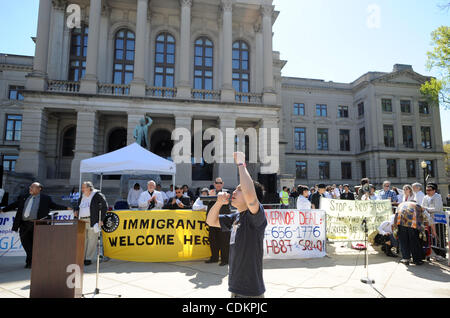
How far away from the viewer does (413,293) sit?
4.71 m

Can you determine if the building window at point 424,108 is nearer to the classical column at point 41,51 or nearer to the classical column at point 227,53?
the classical column at point 227,53

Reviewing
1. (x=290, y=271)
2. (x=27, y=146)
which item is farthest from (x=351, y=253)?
(x=27, y=146)

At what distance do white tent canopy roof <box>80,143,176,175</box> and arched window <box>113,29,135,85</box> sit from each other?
1835cm

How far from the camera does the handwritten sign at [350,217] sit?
8188 millimetres

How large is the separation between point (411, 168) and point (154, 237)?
46.0 metres

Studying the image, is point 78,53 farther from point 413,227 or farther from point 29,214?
point 413,227

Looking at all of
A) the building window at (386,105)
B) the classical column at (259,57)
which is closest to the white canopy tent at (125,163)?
the classical column at (259,57)

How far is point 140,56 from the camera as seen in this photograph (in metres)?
23.0

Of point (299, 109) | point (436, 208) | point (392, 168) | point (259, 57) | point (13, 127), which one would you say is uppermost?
point (259, 57)

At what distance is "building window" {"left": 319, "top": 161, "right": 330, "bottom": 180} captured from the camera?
42.2 meters

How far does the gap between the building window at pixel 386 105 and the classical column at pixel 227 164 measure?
99.8 ft

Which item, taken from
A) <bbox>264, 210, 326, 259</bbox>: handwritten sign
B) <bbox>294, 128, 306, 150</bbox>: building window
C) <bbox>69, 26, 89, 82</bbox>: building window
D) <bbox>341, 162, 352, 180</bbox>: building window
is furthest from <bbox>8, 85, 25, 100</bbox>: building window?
<bbox>341, 162, 352, 180</bbox>: building window

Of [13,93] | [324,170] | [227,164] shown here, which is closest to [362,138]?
[324,170]

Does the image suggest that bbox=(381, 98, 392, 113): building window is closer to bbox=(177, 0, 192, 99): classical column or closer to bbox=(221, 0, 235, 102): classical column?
bbox=(221, 0, 235, 102): classical column
